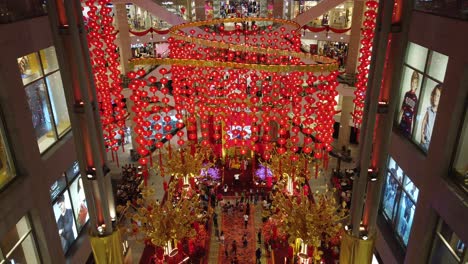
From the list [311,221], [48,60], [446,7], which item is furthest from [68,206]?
[446,7]

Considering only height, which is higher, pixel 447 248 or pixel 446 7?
pixel 446 7

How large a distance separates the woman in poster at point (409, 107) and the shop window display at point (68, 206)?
8.66 metres

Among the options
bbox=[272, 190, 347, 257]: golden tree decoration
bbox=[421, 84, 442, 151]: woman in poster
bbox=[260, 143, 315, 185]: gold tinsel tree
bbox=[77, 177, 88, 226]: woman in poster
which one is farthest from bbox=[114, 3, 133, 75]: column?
bbox=[421, 84, 442, 151]: woman in poster

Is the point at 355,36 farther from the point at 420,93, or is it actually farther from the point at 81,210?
the point at 81,210

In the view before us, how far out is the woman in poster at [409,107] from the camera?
32.8 ft

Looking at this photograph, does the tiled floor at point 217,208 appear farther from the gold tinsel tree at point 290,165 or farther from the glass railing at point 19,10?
the glass railing at point 19,10

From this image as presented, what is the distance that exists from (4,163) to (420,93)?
31.0ft

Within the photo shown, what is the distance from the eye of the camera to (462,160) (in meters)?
7.40

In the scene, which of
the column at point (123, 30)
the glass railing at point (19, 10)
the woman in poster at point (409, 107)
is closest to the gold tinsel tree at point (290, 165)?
the woman in poster at point (409, 107)

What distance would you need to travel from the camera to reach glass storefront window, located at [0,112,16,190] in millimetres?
7586

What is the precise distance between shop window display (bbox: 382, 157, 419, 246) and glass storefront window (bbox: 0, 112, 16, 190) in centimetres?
901

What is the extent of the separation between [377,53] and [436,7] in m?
3.82

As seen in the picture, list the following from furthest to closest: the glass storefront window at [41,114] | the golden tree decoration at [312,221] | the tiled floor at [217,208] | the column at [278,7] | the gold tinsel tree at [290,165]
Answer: the column at [278,7] → the gold tinsel tree at [290,165] → the tiled floor at [217,208] → the golden tree decoration at [312,221] → the glass storefront window at [41,114]

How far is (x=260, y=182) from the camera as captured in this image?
2020 cm
